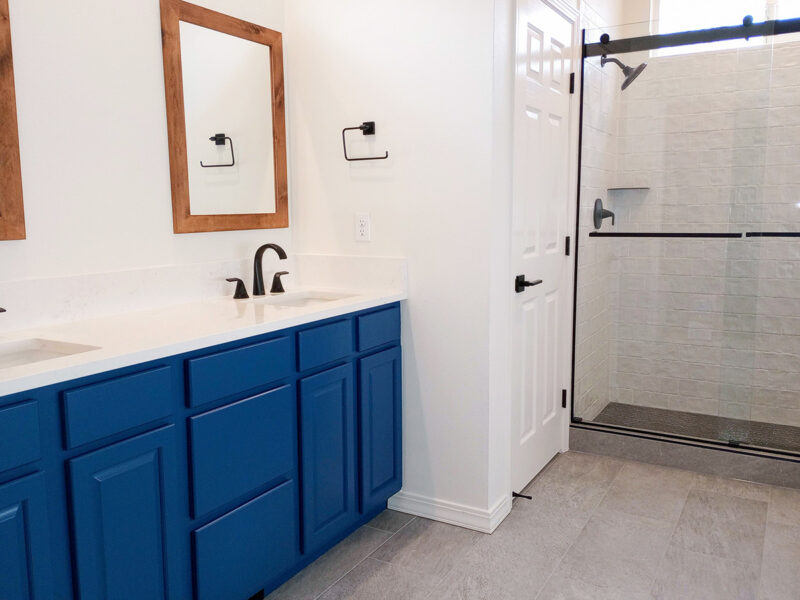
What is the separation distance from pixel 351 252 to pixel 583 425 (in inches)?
59.3

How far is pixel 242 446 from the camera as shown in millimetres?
1940

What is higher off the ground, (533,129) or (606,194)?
(533,129)

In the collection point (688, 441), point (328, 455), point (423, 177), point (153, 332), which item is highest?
point (423, 177)

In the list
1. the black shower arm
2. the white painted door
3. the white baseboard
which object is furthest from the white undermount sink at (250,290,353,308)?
the black shower arm

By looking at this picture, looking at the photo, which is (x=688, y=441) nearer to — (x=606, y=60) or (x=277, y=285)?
(x=606, y=60)

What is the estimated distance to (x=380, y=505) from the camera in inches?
105

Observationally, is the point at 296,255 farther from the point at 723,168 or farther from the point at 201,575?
the point at 723,168

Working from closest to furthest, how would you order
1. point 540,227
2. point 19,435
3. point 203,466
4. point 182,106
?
point 19,435 → point 203,466 → point 182,106 → point 540,227

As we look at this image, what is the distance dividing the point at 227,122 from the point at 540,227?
4.38 feet

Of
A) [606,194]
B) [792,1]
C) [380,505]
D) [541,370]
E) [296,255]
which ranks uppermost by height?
[792,1]

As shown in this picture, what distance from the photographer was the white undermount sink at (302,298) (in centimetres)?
259

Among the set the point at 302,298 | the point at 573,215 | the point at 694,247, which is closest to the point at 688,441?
the point at 694,247

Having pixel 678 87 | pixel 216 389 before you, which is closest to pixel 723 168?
pixel 678 87

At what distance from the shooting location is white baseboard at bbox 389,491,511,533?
8.57 ft
